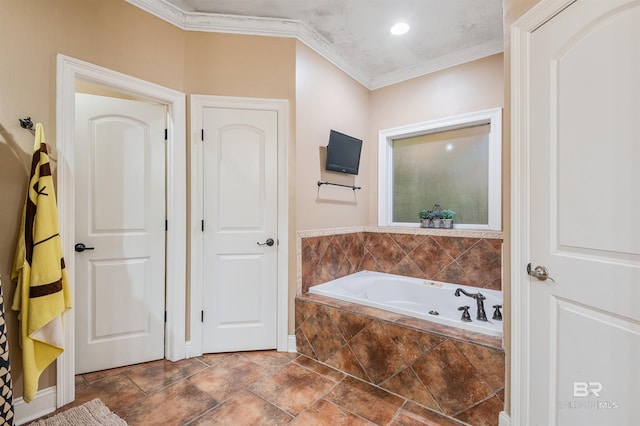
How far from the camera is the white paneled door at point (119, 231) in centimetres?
Result: 204

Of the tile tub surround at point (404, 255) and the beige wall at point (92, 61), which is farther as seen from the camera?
the tile tub surround at point (404, 255)

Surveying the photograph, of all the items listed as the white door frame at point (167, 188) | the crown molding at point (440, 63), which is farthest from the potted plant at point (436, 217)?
the white door frame at point (167, 188)

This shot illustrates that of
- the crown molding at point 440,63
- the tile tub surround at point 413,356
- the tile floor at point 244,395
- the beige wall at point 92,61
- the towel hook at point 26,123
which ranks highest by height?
the crown molding at point 440,63

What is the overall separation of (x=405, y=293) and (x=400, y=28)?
2.43m

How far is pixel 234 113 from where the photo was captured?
93.2 inches

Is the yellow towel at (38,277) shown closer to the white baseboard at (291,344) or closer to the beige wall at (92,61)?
the beige wall at (92,61)

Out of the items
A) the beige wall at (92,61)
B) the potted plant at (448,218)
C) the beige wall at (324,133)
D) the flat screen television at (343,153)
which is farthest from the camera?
the potted plant at (448,218)

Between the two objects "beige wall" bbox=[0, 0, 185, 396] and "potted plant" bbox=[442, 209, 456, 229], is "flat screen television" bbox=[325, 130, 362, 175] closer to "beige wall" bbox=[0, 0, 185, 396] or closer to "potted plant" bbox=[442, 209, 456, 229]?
"potted plant" bbox=[442, 209, 456, 229]

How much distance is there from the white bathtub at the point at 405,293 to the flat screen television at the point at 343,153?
112 centimetres
